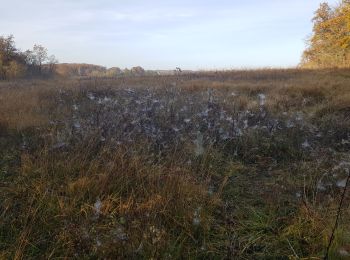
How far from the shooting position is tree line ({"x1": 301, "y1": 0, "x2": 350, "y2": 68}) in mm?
28672

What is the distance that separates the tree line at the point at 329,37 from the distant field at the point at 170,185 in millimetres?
24038

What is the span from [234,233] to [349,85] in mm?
9112

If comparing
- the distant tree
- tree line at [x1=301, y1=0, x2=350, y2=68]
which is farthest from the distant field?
tree line at [x1=301, y1=0, x2=350, y2=68]

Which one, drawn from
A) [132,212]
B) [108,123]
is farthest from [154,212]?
[108,123]

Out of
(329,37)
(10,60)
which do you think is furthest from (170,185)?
(329,37)

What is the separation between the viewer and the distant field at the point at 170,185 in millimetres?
2988

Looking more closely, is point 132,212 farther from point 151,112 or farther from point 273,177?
point 151,112

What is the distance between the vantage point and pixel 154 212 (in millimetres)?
3273

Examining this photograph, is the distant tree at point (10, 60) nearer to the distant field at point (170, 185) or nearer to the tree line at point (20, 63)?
the tree line at point (20, 63)

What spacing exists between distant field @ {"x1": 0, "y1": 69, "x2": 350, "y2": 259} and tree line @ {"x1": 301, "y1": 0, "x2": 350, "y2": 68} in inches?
946

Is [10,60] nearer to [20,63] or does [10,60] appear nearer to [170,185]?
[20,63]

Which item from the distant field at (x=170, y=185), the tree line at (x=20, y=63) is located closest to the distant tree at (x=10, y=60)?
the tree line at (x=20, y=63)

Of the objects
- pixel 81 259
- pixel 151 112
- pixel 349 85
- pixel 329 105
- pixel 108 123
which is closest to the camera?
pixel 81 259

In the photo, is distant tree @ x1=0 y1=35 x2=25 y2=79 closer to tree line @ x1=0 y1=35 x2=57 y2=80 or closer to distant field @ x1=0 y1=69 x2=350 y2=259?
tree line @ x1=0 y1=35 x2=57 y2=80
